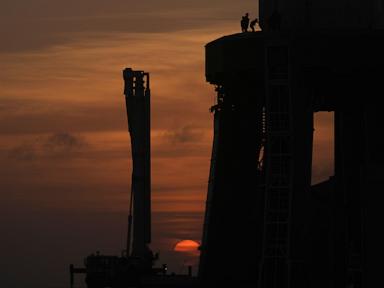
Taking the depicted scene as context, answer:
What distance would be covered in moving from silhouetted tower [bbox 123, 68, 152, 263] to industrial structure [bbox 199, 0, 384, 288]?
25405 mm

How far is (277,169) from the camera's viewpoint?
3804 inches

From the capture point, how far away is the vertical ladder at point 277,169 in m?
95.1

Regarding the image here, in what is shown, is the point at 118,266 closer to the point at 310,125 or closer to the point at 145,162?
the point at 145,162

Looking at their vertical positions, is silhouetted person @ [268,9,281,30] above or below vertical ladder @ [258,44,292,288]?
above

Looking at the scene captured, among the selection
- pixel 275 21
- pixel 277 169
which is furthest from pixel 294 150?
pixel 275 21

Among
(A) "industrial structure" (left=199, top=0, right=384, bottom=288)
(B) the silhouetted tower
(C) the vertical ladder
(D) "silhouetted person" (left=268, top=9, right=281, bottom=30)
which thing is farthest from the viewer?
(B) the silhouetted tower

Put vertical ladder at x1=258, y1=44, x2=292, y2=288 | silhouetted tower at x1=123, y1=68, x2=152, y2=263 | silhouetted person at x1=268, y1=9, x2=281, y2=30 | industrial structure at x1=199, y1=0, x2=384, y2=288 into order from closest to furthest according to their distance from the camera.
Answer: vertical ladder at x1=258, y1=44, x2=292, y2=288
industrial structure at x1=199, y1=0, x2=384, y2=288
silhouetted person at x1=268, y1=9, x2=281, y2=30
silhouetted tower at x1=123, y1=68, x2=152, y2=263

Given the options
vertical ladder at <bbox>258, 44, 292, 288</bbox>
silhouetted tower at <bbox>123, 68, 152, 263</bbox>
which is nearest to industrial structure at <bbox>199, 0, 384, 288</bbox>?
vertical ladder at <bbox>258, 44, 292, 288</bbox>

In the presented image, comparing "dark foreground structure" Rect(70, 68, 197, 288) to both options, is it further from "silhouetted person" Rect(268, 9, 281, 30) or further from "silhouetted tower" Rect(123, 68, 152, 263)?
"silhouetted person" Rect(268, 9, 281, 30)

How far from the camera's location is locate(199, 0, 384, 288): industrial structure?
95688 mm

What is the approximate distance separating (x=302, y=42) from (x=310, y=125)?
511cm

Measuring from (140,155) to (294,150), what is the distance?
4257 centimetres

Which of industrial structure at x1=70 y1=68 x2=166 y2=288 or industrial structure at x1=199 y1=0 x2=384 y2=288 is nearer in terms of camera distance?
industrial structure at x1=199 y1=0 x2=384 y2=288

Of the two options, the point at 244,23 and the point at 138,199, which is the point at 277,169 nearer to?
the point at 244,23
